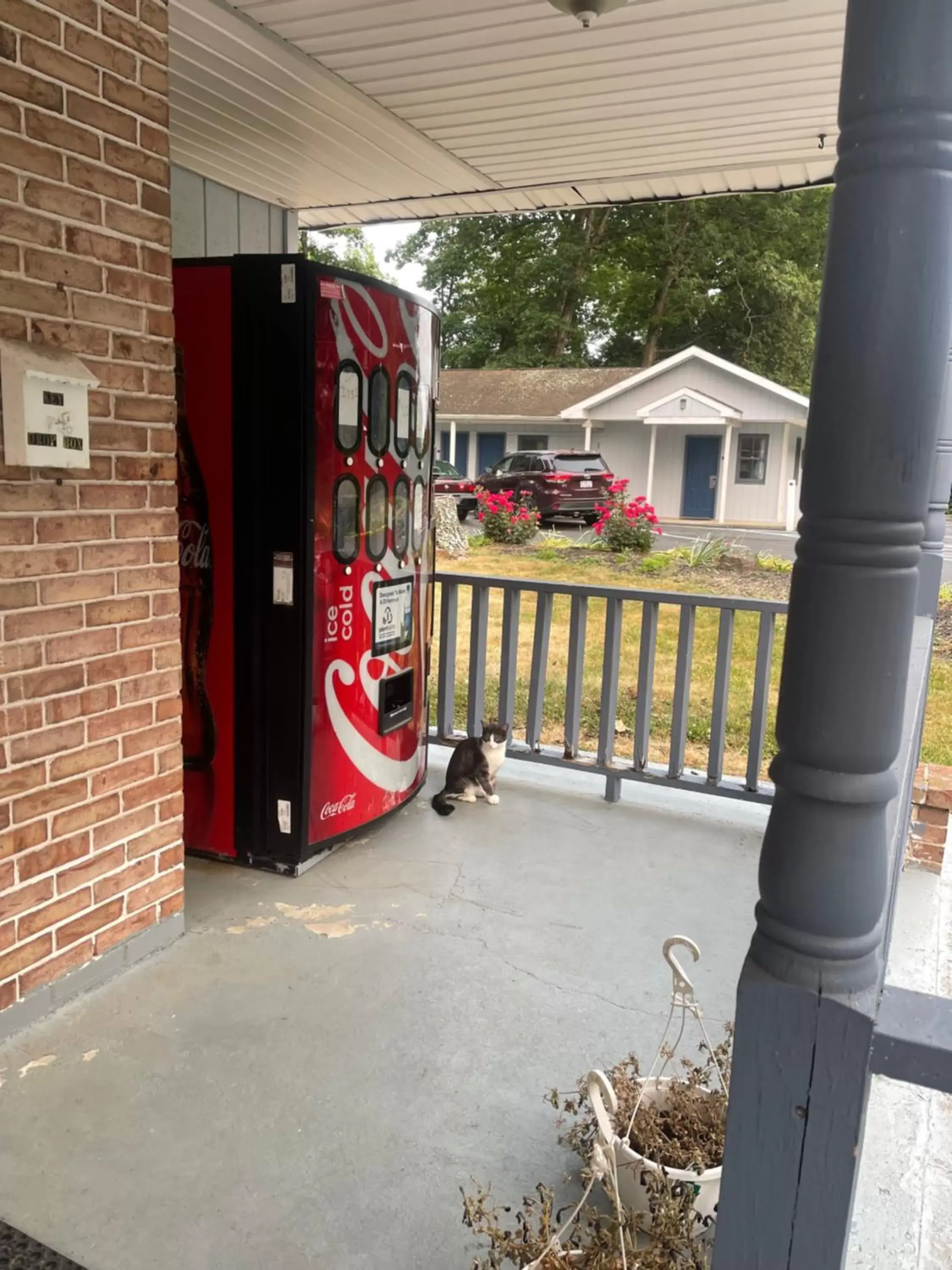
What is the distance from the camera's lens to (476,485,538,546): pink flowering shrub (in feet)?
42.5

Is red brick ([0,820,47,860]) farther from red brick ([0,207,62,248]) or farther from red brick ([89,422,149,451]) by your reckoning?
red brick ([0,207,62,248])

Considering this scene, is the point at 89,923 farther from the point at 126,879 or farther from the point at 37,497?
the point at 37,497

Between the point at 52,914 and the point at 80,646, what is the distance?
72 centimetres

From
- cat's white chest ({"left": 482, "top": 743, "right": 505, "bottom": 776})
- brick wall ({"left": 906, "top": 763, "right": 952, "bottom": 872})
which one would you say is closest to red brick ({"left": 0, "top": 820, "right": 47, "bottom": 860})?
cat's white chest ({"left": 482, "top": 743, "right": 505, "bottom": 776})

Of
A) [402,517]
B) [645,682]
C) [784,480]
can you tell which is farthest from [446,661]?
[784,480]

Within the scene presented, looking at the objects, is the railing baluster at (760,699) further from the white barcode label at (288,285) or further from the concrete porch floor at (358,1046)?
the white barcode label at (288,285)

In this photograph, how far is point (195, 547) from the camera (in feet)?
10.5

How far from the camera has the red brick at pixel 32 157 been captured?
2.08 metres

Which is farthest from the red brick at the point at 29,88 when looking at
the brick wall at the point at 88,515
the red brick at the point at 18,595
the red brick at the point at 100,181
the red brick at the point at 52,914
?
the red brick at the point at 52,914

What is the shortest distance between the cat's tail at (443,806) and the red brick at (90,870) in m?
1.60

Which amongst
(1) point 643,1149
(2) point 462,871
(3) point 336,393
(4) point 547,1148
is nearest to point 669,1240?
(1) point 643,1149

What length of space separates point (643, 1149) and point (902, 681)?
1.17m

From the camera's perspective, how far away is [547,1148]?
2039 mm

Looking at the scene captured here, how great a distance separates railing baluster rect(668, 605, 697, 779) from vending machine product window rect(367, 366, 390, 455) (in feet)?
4.87
